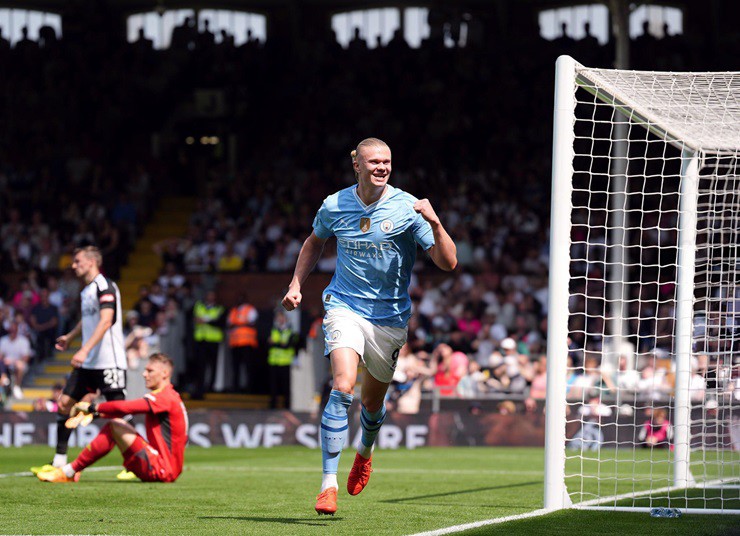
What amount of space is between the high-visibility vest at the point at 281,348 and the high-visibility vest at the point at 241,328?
686 mm

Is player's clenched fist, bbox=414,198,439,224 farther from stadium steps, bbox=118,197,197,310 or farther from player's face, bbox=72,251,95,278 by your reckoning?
stadium steps, bbox=118,197,197,310

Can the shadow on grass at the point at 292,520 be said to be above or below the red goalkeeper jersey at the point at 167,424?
below

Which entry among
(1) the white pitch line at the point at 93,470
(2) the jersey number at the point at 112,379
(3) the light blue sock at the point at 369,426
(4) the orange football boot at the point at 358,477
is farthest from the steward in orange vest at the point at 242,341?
(4) the orange football boot at the point at 358,477

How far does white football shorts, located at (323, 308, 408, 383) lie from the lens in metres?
7.36

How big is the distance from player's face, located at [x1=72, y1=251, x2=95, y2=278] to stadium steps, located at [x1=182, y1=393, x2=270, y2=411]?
10.6m

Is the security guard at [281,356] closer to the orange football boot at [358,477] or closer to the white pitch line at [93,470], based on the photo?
the white pitch line at [93,470]

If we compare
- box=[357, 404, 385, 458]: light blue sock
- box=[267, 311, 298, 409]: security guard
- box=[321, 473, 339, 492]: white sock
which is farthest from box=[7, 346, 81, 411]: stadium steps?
box=[321, 473, 339, 492]: white sock

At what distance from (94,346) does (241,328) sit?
10.4m

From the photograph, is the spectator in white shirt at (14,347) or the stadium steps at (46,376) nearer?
the stadium steps at (46,376)

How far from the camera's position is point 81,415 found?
887cm

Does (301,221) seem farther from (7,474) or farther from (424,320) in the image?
(7,474)

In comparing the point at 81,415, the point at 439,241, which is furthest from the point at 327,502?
the point at 81,415

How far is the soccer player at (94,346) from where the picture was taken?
10742 mm

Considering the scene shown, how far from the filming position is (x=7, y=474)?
11281mm
